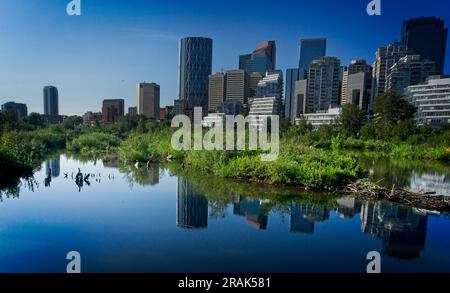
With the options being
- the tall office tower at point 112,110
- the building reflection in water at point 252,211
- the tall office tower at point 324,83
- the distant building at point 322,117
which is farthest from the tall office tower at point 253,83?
the building reflection in water at point 252,211

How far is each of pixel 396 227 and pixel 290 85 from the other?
6659 cm

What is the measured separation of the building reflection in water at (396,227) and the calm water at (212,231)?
20 mm

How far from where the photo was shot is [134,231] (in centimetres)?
694

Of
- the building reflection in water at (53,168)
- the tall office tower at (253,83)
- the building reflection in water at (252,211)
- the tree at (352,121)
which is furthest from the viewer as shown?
the tall office tower at (253,83)

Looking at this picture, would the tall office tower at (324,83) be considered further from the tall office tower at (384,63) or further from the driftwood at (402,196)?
the driftwood at (402,196)

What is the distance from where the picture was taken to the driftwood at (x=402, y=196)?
8.66 metres

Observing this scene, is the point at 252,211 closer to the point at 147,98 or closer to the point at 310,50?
the point at 147,98

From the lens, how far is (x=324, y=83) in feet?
187

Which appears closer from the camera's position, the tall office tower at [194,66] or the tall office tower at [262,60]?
the tall office tower at [194,66]

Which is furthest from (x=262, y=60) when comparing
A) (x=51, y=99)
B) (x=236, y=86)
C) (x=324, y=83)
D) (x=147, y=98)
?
(x=51, y=99)

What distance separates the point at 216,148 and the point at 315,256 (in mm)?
8880

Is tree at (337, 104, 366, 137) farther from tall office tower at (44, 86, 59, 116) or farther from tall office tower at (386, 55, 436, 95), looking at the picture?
tall office tower at (44, 86, 59, 116)

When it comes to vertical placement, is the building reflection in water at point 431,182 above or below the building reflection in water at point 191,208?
above
